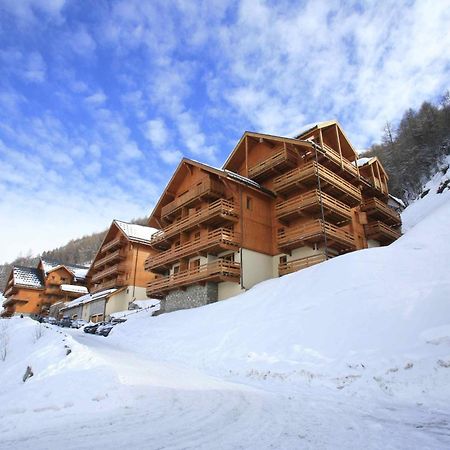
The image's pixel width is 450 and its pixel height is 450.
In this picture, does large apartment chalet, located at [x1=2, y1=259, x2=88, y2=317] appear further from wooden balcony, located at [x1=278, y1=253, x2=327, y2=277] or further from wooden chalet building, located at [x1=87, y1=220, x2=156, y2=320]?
wooden balcony, located at [x1=278, y1=253, x2=327, y2=277]

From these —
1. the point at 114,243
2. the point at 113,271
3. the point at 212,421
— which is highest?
the point at 114,243

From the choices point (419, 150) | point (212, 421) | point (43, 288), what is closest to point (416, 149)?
point (419, 150)

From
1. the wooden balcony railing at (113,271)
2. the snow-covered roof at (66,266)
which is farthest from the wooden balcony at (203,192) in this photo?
the snow-covered roof at (66,266)

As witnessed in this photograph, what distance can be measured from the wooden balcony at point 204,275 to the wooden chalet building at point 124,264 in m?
18.5

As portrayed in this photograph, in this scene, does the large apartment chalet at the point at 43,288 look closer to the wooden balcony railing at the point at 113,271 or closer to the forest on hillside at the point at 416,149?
the wooden balcony railing at the point at 113,271

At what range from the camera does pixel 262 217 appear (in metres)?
30.5

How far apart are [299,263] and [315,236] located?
2.54 m

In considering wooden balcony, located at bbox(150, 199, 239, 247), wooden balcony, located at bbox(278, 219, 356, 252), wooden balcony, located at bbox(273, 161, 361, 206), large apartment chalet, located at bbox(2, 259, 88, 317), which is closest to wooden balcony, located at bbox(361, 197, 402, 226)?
wooden balcony, located at bbox(273, 161, 361, 206)

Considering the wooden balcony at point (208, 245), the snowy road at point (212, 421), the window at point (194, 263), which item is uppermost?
the wooden balcony at point (208, 245)

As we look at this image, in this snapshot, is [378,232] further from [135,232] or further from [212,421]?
[135,232]

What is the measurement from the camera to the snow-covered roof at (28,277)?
74.2m

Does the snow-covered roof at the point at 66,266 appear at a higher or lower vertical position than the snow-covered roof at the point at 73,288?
higher

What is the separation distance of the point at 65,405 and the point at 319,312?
1011 cm

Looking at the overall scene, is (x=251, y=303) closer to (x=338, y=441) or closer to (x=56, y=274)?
(x=338, y=441)
